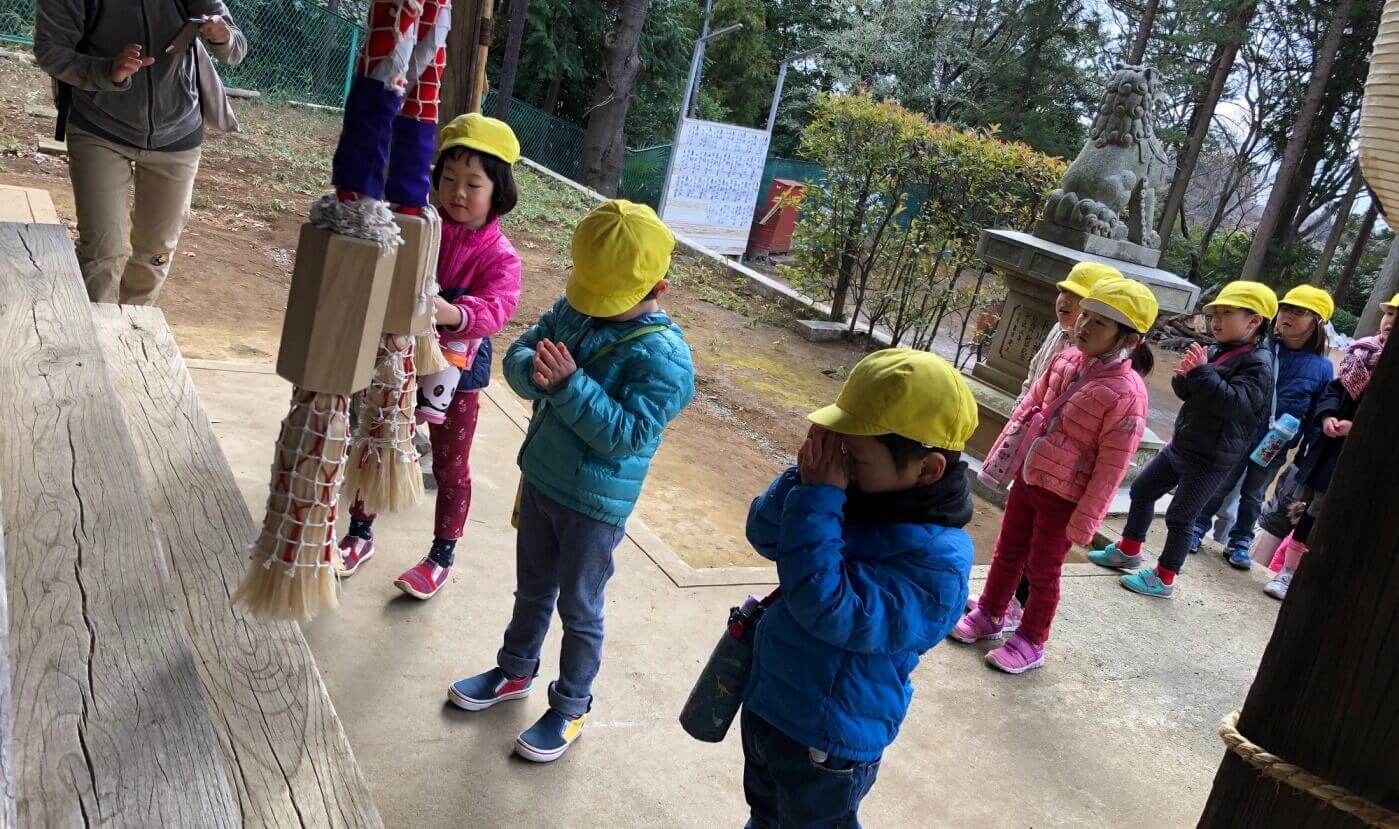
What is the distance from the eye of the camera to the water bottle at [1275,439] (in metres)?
5.43

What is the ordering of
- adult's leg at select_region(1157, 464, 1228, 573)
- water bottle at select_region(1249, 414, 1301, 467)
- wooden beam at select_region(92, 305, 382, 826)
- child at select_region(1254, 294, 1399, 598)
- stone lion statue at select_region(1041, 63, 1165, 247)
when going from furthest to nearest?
stone lion statue at select_region(1041, 63, 1165, 247)
water bottle at select_region(1249, 414, 1301, 467)
child at select_region(1254, 294, 1399, 598)
adult's leg at select_region(1157, 464, 1228, 573)
wooden beam at select_region(92, 305, 382, 826)

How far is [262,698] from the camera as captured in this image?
1975mm

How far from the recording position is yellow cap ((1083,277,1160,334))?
3.61m

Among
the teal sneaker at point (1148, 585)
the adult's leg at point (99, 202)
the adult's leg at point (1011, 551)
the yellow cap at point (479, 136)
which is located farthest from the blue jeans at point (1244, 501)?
the adult's leg at point (99, 202)

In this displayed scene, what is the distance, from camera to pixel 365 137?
1.53 meters

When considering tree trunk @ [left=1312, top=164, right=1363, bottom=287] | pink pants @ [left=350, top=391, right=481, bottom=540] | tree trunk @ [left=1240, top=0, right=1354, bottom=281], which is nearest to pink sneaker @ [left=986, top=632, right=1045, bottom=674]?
pink pants @ [left=350, top=391, right=481, bottom=540]

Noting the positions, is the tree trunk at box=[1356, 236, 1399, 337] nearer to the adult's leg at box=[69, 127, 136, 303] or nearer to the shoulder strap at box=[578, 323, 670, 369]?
the shoulder strap at box=[578, 323, 670, 369]

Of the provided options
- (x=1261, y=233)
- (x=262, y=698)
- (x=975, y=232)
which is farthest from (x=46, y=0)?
(x=1261, y=233)

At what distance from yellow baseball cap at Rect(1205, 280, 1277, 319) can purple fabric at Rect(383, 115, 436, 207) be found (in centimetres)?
396

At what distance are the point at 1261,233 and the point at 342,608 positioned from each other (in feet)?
64.1

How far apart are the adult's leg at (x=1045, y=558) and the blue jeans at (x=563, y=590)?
1868 millimetres

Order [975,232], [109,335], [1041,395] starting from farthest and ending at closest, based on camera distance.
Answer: [975,232] → [1041,395] → [109,335]

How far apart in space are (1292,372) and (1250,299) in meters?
1.29

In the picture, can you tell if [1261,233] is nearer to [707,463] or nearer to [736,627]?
[707,463]
